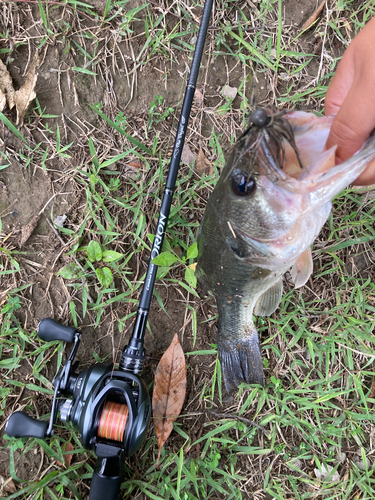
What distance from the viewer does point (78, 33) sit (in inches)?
104

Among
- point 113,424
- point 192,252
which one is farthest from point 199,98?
point 113,424

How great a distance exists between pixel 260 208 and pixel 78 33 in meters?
2.15

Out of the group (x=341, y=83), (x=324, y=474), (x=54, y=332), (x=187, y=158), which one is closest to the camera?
(x=341, y=83)

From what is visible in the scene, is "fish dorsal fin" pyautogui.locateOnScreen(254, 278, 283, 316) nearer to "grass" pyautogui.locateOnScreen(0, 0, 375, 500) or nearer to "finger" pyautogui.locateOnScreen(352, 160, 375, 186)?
"grass" pyautogui.locateOnScreen(0, 0, 375, 500)

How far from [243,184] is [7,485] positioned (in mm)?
2696

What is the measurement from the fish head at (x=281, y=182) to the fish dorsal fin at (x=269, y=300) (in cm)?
56

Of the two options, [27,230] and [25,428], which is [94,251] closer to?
[27,230]

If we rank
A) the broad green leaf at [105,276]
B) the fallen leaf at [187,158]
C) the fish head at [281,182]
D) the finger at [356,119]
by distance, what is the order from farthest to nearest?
the fallen leaf at [187,158]
the broad green leaf at [105,276]
the fish head at [281,182]
the finger at [356,119]

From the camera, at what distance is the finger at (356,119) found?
5.02ft

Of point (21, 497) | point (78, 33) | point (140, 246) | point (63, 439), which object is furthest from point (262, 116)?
point (21, 497)

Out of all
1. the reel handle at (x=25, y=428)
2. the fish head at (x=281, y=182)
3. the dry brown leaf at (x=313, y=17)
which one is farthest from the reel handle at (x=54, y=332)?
the dry brown leaf at (x=313, y=17)

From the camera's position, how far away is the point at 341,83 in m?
1.89

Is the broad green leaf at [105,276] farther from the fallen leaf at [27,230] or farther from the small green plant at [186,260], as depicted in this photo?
the fallen leaf at [27,230]

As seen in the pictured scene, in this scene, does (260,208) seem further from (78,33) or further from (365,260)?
(78,33)
